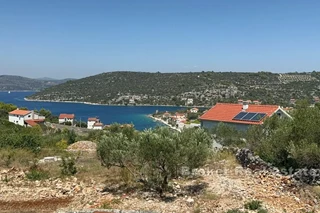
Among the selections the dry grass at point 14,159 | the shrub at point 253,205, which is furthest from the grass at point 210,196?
the dry grass at point 14,159

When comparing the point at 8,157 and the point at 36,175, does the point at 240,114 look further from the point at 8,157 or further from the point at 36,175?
the point at 36,175

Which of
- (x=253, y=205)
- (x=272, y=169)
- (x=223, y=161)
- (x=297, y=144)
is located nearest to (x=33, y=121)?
(x=223, y=161)

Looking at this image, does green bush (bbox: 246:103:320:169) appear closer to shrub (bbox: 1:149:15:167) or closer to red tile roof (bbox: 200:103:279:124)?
shrub (bbox: 1:149:15:167)

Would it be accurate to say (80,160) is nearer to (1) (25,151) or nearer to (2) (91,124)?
(1) (25,151)

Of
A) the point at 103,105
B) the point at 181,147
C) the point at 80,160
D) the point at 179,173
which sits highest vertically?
the point at 181,147

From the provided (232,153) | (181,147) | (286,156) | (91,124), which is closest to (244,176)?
(286,156)

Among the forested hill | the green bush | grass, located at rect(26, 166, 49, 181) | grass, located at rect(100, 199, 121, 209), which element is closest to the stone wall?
the green bush

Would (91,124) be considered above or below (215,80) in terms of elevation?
below
